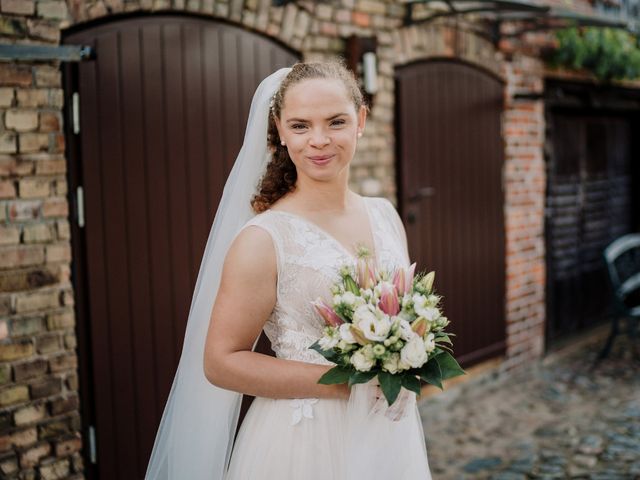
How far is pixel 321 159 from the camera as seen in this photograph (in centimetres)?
196

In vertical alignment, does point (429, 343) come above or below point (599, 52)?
below

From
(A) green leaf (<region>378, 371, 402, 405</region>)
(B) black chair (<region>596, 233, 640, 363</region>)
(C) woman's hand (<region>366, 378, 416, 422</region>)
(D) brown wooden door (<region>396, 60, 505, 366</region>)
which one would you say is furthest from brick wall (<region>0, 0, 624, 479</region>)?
(B) black chair (<region>596, 233, 640, 363</region>)

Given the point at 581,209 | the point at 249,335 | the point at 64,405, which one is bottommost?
the point at 64,405

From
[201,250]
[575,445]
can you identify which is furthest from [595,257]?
[201,250]

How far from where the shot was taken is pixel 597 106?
→ 7.23 m

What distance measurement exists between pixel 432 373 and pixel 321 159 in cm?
65

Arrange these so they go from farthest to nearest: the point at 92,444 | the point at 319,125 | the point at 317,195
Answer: the point at 92,444, the point at 317,195, the point at 319,125

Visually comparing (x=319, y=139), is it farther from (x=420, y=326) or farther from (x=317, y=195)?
(x=420, y=326)

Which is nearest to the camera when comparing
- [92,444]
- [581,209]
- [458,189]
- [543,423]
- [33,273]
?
[33,273]

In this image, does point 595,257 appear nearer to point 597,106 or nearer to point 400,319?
point 597,106

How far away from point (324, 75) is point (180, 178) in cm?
184

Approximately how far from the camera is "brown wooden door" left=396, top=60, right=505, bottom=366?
500 centimetres

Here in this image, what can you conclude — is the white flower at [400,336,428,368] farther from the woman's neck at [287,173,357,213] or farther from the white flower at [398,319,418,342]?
the woman's neck at [287,173,357,213]

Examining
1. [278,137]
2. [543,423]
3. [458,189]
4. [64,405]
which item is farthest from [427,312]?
[458,189]
